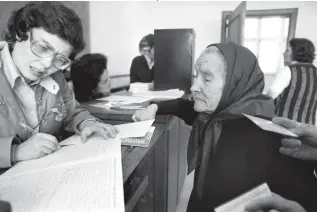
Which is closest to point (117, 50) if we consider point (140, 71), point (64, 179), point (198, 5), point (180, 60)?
point (140, 71)

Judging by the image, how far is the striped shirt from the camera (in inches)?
91.7

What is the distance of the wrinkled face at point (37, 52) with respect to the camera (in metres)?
0.92

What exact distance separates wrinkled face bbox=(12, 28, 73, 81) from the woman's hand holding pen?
0.29 metres

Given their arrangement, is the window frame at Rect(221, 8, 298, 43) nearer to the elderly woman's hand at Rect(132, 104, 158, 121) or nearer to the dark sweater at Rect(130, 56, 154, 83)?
the dark sweater at Rect(130, 56, 154, 83)

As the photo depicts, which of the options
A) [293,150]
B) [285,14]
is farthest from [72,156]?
[285,14]

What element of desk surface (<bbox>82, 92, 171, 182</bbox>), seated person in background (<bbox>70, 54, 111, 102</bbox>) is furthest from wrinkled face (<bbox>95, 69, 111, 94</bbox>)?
desk surface (<bbox>82, 92, 171, 182</bbox>)

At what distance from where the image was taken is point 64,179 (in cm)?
63

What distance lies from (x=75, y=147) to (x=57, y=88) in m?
0.31

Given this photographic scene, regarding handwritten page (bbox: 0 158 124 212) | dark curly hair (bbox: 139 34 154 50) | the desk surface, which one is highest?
dark curly hair (bbox: 139 34 154 50)

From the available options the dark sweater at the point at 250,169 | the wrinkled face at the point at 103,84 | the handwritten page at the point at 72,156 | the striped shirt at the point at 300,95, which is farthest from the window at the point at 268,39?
the handwritten page at the point at 72,156

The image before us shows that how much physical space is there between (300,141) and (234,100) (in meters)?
0.33

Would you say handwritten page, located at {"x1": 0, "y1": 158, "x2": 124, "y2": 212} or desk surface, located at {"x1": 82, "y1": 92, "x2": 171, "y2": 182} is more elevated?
handwritten page, located at {"x1": 0, "y1": 158, "x2": 124, "y2": 212}

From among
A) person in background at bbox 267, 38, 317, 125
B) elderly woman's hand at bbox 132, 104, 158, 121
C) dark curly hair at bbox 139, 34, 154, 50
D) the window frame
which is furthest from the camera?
the window frame

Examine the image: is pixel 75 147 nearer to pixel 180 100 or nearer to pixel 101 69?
pixel 180 100
